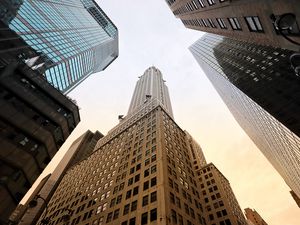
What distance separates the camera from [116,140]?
3187 inches

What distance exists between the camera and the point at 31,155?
108ft

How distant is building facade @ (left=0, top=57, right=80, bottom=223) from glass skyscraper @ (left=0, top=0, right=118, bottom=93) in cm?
844

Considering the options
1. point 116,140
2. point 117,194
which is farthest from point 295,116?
point 116,140

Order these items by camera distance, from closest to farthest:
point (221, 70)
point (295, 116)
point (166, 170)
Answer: point (166, 170) → point (295, 116) → point (221, 70)

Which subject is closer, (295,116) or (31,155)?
(31,155)

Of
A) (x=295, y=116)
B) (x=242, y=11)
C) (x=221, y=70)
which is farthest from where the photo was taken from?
(x=221, y=70)

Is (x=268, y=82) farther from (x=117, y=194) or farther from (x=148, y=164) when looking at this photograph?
(x=117, y=194)

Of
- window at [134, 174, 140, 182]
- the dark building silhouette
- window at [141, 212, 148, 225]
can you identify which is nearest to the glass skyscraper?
the dark building silhouette

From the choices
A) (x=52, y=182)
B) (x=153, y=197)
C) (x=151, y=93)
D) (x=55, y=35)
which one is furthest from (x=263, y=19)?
(x=52, y=182)

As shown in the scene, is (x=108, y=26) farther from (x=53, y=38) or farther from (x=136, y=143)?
(x=136, y=143)

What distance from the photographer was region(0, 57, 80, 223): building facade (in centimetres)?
2953

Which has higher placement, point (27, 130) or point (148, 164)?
point (27, 130)

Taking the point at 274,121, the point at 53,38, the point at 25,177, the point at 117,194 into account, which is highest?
the point at 53,38

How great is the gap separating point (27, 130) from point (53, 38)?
177 feet
